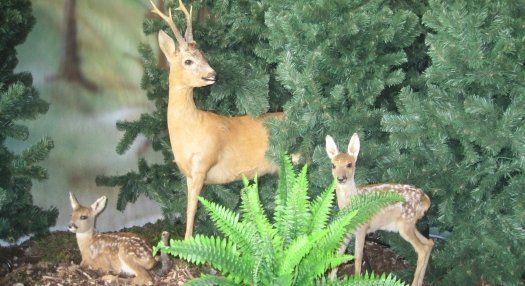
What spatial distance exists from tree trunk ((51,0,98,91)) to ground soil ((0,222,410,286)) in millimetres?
1084

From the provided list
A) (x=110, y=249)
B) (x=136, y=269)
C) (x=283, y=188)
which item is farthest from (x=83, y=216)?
(x=283, y=188)

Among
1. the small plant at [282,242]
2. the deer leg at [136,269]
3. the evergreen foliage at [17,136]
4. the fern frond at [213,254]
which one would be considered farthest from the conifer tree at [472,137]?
the evergreen foliage at [17,136]

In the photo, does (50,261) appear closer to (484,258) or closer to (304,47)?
(304,47)

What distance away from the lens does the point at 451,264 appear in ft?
12.8

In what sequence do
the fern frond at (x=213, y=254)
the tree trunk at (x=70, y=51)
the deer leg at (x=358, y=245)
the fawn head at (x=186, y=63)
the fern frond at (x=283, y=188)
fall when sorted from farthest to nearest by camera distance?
1. the tree trunk at (x=70, y=51)
2. the fawn head at (x=186, y=63)
3. the deer leg at (x=358, y=245)
4. the fern frond at (x=283, y=188)
5. the fern frond at (x=213, y=254)

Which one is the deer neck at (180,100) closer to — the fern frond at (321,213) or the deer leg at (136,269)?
the deer leg at (136,269)

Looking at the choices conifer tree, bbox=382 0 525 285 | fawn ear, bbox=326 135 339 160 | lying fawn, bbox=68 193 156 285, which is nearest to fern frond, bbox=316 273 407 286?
fawn ear, bbox=326 135 339 160

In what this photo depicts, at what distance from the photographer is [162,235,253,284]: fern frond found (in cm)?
290

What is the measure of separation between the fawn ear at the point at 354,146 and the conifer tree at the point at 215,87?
0.80 m

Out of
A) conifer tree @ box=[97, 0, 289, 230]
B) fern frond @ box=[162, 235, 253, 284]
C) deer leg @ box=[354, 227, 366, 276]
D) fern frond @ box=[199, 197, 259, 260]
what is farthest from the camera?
conifer tree @ box=[97, 0, 289, 230]

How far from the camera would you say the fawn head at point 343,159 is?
357cm

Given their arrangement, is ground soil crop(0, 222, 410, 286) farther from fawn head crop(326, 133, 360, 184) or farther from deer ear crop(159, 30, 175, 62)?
deer ear crop(159, 30, 175, 62)

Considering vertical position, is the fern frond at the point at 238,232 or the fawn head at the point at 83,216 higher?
the fern frond at the point at 238,232

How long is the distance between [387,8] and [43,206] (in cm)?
277
